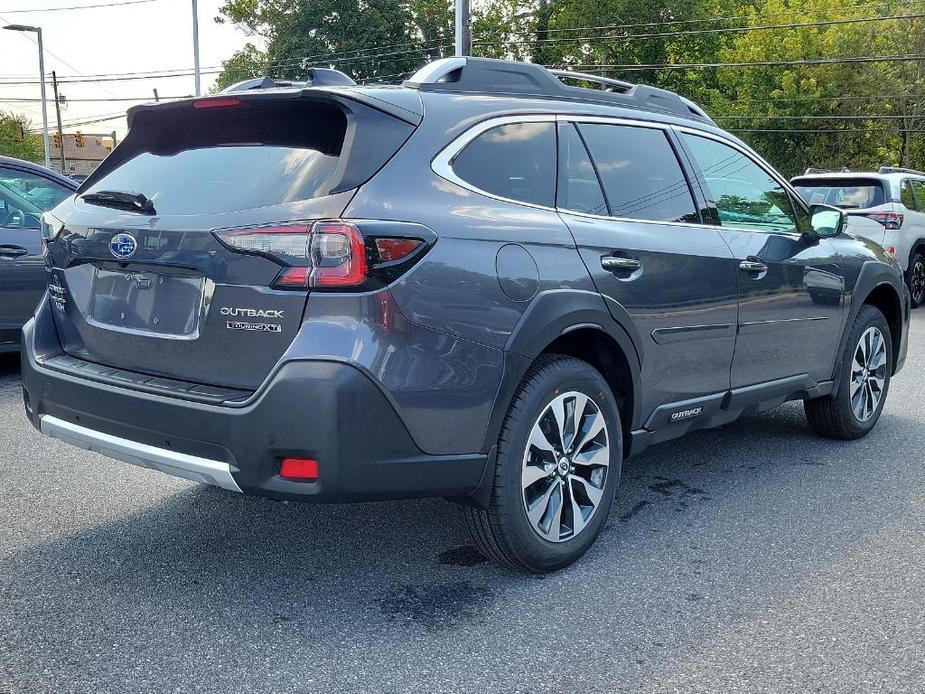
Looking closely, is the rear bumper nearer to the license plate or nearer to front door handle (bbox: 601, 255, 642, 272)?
the license plate

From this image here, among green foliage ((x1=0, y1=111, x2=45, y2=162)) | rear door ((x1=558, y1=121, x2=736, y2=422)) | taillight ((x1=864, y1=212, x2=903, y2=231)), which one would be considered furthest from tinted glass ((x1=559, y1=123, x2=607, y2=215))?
green foliage ((x1=0, y1=111, x2=45, y2=162))

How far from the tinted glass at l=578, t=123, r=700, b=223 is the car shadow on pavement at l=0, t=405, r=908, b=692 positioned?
133 cm

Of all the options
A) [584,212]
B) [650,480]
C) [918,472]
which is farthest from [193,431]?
[918,472]

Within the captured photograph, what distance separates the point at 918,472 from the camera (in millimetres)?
4961

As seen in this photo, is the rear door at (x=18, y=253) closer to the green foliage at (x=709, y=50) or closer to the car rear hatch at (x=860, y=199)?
the car rear hatch at (x=860, y=199)

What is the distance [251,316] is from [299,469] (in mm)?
488

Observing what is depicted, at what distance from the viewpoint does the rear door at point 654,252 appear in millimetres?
3684

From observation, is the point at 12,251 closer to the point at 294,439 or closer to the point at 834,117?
the point at 294,439

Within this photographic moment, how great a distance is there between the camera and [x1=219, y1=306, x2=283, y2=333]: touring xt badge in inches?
114

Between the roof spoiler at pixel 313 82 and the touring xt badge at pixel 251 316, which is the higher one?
the roof spoiler at pixel 313 82

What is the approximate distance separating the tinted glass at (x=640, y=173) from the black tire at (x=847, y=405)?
170cm

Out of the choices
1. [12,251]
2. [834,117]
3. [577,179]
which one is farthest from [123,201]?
[834,117]

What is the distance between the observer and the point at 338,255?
285cm

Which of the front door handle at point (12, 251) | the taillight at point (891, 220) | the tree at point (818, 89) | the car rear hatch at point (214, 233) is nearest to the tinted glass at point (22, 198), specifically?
the front door handle at point (12, 251)
